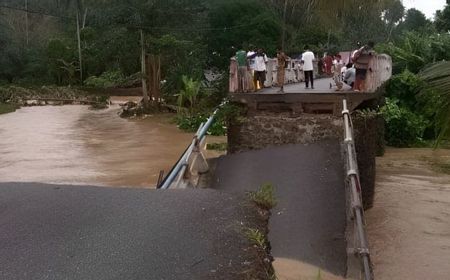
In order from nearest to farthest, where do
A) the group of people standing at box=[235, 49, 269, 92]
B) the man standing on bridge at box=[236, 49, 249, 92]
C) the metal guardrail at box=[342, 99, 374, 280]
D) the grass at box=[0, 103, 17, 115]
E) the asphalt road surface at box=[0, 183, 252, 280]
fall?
the asphalt road surface at box=[0, 183, 252, 280] < the metal guardrail at box=[342, 99, 374, 280] < the man standing on bridge at box=[236, 49, 249, 92] < the group of people standing at box=[235, 49, 269, 92] < the grass at box=[0, 103, 17, 115]

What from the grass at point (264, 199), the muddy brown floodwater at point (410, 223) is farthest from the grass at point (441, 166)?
the grass at point (264, 199)

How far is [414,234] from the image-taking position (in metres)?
12.1

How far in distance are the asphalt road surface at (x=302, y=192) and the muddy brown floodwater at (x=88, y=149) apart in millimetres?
4496

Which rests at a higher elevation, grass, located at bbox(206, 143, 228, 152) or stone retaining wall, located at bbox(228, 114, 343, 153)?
stone retaining wall, located at bbox(228, 114, 343, 153)

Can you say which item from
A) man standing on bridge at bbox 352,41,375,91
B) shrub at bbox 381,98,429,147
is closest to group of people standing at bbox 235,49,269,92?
man standing on bridge at bbox 352,41,375,91

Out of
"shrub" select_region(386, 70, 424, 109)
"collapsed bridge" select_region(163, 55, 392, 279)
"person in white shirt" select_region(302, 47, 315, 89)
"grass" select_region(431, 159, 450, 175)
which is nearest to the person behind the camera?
"collapsed bridge" select_region(163, 55, 392, 279)

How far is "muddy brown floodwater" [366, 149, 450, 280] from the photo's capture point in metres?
10.2

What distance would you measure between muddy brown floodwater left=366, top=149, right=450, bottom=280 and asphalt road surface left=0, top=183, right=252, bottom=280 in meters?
5.27

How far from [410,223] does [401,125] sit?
37.9ft

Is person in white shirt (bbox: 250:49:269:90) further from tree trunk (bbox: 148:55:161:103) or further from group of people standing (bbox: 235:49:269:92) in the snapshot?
tree trunk (bbox: 148:55:161:103)

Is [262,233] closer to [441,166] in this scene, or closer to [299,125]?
[299,125]

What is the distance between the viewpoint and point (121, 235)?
16.4ft

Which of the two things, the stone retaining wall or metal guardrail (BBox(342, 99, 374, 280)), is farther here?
the stone retaining wall

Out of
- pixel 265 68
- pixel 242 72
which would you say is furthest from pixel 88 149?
pixel 242 72
